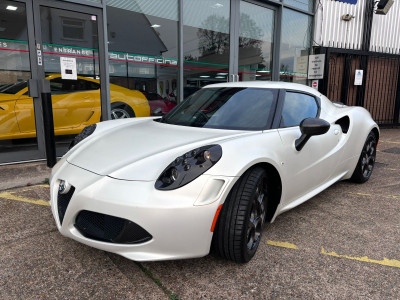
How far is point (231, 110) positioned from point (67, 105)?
370cm

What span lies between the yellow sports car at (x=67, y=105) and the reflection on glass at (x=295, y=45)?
183 inches

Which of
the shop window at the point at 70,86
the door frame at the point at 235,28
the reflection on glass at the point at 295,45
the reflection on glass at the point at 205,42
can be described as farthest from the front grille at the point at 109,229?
Result: the reflection on glass at the point at 295,45

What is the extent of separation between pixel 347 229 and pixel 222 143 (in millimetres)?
1547

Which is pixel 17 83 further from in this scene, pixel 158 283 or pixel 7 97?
pixel 158 283

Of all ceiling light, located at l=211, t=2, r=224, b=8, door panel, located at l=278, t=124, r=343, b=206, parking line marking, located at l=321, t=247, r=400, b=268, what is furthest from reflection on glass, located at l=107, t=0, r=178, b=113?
parking line marking, located at l=321, t=247, r=400, b=268

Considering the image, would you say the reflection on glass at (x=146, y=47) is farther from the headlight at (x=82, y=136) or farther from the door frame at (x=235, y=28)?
the headlight at (x=82, y=136)

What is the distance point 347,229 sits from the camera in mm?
2773

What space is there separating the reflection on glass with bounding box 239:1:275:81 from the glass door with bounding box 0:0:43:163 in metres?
4.74

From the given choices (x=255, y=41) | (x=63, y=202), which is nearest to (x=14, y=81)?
(x=63, y=202)

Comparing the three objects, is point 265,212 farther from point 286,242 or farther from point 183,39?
point 183,39

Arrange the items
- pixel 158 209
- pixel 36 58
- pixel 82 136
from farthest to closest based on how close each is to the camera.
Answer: pixel 36 58 < pixel 82 136 < pixel 158 209

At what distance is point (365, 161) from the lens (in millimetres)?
4129

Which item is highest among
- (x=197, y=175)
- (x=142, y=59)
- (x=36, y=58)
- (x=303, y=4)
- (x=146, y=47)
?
(x=303, y=4)

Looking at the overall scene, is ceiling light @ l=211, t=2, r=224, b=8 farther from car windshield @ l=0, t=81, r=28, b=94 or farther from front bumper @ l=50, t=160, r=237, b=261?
front bumper @ l=50, t=160, r=237, b=261
